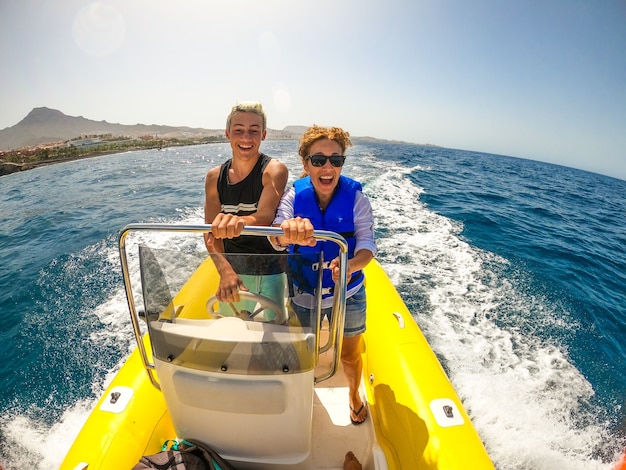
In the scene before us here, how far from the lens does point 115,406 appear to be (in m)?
1.86

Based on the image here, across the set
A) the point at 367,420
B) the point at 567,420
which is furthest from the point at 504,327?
the point at 367,420

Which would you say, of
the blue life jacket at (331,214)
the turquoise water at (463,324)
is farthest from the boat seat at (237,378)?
the turquoise water at (463,324)

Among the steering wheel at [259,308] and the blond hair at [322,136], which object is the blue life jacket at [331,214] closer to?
the blond hair at [322,136]

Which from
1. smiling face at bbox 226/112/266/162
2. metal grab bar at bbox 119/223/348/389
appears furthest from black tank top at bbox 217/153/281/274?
metal grab bar at bbox 119/223/348/389

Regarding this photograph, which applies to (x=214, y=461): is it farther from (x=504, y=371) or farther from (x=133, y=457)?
(x=504, y=371)

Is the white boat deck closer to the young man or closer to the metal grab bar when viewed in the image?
the metal grab bar

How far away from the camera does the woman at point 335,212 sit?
1735 mm

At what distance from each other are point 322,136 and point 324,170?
19cm

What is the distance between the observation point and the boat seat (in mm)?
1152

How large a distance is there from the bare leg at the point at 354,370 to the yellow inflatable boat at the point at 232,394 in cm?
23

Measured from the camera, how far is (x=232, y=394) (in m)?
1.18

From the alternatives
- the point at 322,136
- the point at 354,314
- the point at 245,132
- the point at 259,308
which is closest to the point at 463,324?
the point at 354,314

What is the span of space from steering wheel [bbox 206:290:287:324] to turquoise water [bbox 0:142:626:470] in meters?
2.47

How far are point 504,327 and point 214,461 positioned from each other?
4218mm
